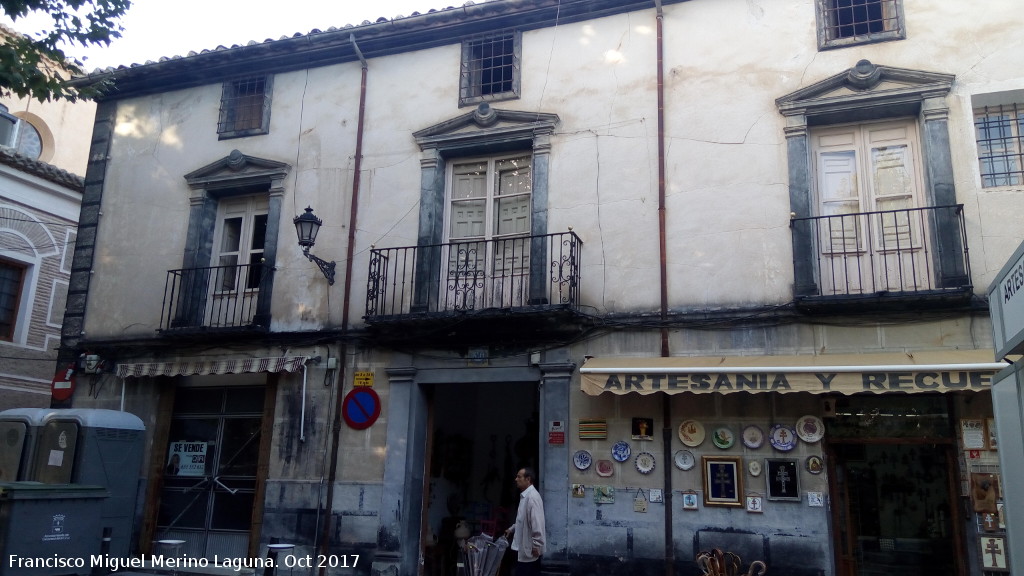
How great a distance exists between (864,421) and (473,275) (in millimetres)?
4593

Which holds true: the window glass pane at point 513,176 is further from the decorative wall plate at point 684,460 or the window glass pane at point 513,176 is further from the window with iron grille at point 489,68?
the decorative wall plate at point 684,460

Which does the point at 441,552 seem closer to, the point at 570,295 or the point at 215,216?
the point at 570,295

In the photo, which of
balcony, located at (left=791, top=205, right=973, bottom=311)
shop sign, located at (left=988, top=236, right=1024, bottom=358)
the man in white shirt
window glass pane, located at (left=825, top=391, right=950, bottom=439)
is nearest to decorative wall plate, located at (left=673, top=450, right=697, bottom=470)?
window glass pane, located at (left=825, top=391, right=950, bottom=439)

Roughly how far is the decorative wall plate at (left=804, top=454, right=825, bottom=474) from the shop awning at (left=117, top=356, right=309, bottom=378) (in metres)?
5.91

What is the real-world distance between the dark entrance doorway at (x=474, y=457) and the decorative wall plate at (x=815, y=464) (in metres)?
3.94

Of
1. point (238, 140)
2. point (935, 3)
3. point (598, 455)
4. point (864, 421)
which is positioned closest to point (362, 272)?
point (238, 140)

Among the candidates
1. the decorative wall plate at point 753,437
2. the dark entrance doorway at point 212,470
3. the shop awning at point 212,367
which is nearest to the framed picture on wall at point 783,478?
the decorative wall plate at point 753,437

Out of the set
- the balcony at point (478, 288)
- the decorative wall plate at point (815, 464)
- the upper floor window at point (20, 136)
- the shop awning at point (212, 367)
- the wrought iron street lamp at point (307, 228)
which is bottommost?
the decorative wall plate at point (815, 464)

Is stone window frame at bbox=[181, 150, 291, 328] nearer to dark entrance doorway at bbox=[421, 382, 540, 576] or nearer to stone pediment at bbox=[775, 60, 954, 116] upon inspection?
dark entrance doorway at bbox=[421, 382, 540, 576]

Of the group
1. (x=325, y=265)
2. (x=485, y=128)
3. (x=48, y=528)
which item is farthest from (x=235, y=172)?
(x=48, y=528)

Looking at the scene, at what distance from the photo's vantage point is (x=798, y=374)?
7.99 metres

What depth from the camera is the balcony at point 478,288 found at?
9.53 m

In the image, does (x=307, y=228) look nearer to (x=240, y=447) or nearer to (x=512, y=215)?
(x=512, y=215)

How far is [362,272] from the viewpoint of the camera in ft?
35.3
